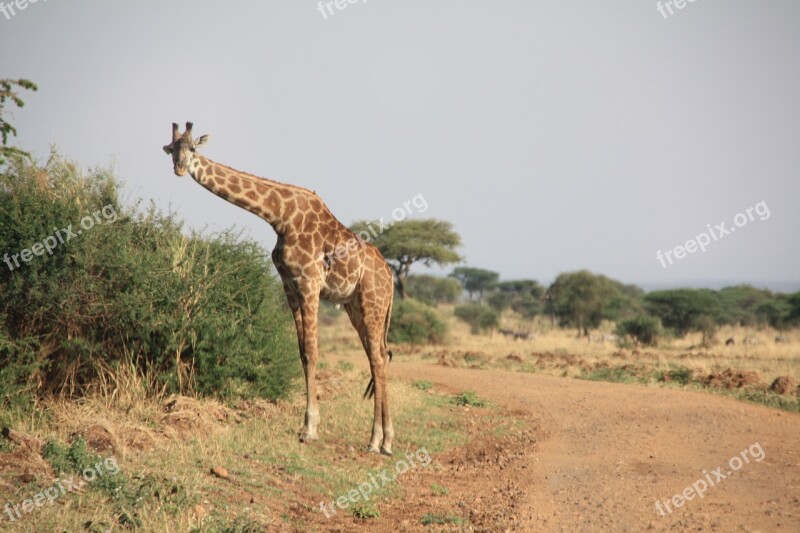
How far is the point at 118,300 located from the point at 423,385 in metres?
7.98

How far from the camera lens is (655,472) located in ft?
29.3

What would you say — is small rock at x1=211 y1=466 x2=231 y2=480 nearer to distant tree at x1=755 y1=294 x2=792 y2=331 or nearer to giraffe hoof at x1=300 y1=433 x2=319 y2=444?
giraffe hoof at x1=300 y1=433 x2=319 y2=444

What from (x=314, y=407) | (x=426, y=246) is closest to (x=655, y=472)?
(x=314, y=407)

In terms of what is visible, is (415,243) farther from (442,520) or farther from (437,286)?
(442,520)

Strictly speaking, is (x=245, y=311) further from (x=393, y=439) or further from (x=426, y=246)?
(x=426, y=246)

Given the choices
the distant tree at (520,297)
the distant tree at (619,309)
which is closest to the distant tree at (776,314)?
the distant tree at (619,309)

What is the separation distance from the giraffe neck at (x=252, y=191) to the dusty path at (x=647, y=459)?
4488mm

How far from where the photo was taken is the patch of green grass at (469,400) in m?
14.3

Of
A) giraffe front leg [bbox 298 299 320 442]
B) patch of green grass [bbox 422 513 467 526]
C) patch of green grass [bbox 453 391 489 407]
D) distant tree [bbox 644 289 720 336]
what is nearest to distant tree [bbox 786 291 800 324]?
distant tree [bbox 644 289 720 336]

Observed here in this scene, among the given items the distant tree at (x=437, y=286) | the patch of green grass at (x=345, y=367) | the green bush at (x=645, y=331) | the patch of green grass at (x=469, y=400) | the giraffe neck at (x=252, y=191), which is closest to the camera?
the giraffe neck at (x=252, y=191)

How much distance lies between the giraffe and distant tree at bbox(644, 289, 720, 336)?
27.9 m

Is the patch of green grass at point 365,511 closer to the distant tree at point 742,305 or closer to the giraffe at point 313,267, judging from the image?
the giraffe at point 313,267

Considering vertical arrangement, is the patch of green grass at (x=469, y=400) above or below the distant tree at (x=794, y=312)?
below

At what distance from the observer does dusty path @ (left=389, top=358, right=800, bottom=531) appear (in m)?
7.11
